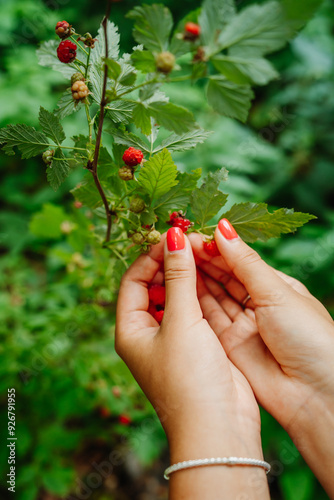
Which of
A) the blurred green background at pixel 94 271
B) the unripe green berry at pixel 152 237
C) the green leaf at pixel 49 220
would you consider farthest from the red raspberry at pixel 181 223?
the green leaf at pixel 49 220

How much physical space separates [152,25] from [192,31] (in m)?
0.07

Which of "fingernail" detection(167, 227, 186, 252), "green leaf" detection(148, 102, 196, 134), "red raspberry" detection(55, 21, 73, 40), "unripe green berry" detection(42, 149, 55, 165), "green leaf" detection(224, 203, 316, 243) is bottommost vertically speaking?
"fingernail" detection(167, 227, 186, 252)

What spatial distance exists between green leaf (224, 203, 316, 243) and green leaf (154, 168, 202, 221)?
11 centimetres

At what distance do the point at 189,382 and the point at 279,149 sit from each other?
266cm

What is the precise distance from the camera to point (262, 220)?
0.77m

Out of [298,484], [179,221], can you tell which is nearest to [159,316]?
[179,221]

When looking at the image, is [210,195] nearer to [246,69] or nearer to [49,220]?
[246,69]

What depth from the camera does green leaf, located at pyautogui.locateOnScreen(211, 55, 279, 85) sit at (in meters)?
0.48

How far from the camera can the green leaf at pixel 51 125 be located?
0.65 meters

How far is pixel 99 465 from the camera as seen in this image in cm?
201

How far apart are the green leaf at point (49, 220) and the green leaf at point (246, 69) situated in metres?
0.99

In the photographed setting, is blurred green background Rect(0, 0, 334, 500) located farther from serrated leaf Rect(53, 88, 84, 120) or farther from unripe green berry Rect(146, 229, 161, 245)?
serrated leaf Rect(53, 88, 84, 120)

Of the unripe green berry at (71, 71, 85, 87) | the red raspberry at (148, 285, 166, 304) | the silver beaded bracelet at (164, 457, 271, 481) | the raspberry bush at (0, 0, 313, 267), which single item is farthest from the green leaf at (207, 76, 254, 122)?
the silver beaded bracelet at (164, 457, 271, 481)

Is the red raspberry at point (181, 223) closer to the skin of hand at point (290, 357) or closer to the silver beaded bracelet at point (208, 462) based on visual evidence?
the skin of hand at point (290, 357)
